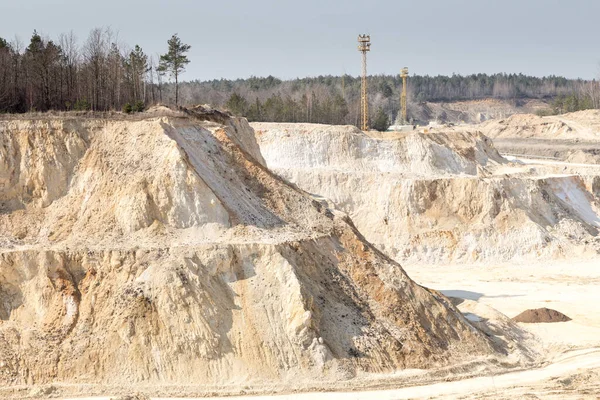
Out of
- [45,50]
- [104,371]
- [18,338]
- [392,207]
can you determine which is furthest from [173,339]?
[392,207]

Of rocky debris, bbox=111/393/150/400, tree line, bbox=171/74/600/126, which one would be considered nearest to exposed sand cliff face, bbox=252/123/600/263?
tree line, bbox=171/74/600/126

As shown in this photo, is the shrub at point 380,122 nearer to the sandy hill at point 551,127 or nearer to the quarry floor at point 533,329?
the sandy hill at point 551,127

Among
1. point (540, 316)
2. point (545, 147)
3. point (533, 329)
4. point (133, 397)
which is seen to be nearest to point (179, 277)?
point (133, 397)

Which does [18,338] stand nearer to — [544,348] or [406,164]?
[544,348]

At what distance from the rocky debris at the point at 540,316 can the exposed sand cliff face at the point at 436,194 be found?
16.2 m

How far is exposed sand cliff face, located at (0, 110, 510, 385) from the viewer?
30.9 meters

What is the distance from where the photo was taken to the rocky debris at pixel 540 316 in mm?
42812

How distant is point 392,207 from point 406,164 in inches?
341

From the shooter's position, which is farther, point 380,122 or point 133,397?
point 380,122

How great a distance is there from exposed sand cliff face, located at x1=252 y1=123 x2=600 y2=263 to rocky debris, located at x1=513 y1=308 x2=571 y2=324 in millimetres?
16199

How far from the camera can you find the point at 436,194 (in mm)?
63594

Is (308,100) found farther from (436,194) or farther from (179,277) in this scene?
(179,277)

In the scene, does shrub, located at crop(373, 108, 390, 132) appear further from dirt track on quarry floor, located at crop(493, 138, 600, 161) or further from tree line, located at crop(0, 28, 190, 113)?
tree line, located at crop(0, 28, 190, 113)

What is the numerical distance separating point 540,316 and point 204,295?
18686 mm
